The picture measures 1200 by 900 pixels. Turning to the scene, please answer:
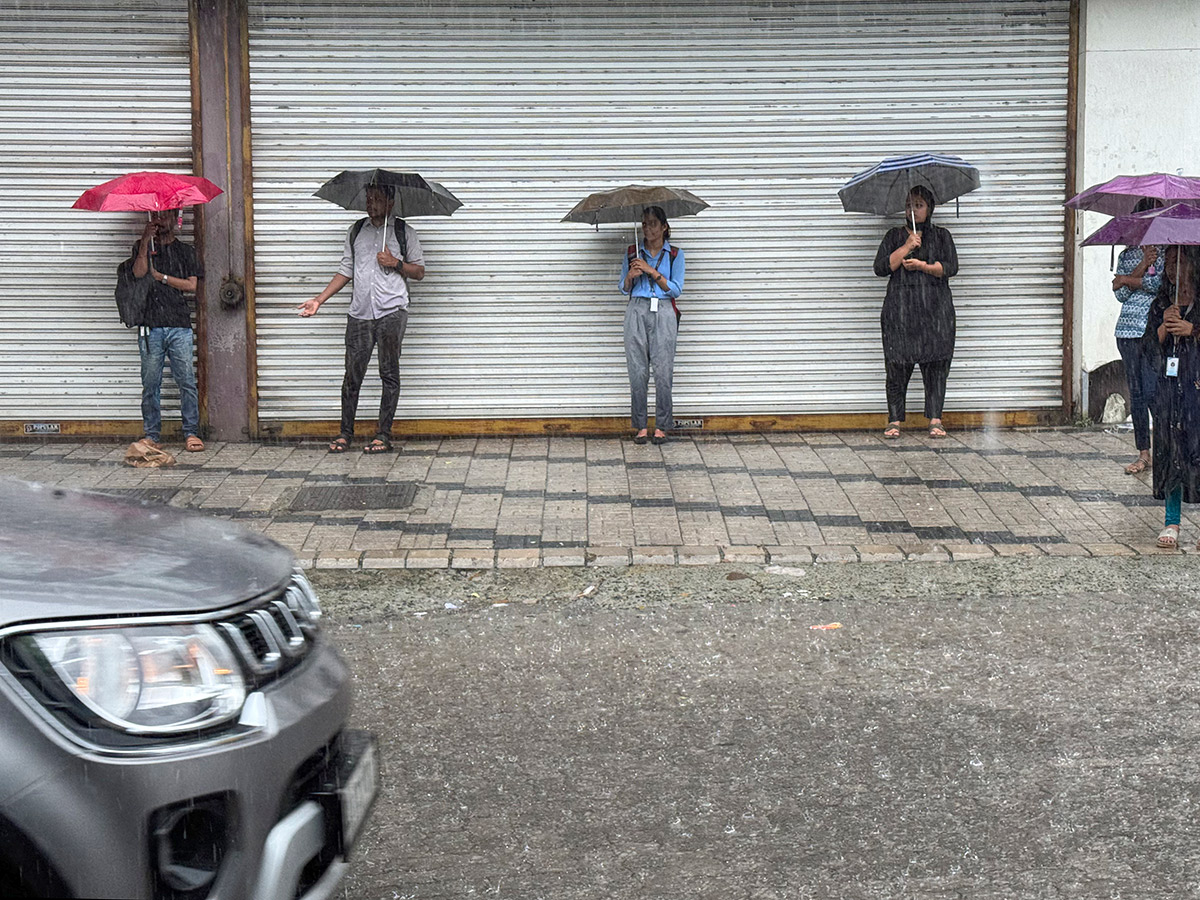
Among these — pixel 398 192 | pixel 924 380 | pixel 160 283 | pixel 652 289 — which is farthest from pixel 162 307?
pixel 924 380

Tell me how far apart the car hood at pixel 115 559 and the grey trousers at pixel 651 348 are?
743 centimetres

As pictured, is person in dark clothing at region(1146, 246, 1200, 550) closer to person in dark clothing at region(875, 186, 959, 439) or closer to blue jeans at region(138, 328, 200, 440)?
person in dark clothing at region(875, 186, 959, 439)

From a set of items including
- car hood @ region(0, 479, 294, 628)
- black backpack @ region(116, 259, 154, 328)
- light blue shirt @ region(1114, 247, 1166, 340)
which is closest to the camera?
car hood @ region(0, 479, 294, 628)

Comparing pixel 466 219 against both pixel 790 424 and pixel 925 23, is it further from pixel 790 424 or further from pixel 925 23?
pixel 925 23

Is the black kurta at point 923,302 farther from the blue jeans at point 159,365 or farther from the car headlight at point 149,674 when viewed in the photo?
the car headlight at point 149,674

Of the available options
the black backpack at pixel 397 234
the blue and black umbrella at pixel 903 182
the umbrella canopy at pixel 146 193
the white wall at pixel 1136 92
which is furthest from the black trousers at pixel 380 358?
the white wall at pixel 1136 92

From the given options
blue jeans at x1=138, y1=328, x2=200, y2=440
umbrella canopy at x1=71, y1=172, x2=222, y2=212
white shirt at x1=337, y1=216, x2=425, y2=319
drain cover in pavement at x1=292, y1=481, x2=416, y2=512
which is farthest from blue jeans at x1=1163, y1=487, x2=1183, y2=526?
blue jeans at x1=138, y1=328, x2=200, y2=440

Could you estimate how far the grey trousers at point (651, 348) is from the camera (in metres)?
10.8

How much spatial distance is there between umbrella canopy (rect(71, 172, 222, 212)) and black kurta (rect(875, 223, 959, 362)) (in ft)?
17.3

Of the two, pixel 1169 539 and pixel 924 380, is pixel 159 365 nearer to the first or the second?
pixel 924 380

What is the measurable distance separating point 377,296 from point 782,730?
6487mm

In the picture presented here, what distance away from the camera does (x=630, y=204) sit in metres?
10.5

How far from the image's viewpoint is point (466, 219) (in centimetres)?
1141

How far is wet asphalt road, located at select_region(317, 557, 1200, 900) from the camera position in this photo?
Result: 152 inches
